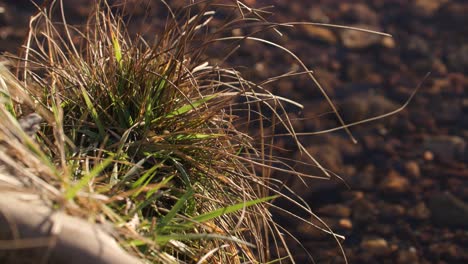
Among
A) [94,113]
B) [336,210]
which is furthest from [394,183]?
[94,113]

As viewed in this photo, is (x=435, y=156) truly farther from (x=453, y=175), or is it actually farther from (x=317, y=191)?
(x=317, y=191)

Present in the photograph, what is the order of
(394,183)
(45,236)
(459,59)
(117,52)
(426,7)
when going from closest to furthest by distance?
(45,236) < (117,52) < (394,183) < (459,59) < (426,7)

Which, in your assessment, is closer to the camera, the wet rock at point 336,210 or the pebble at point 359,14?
the wet rock at point 336,210

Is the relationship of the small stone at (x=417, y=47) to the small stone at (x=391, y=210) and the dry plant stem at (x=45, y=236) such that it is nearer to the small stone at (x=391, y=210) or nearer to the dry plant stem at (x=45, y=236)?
the small stone at (x=391, y=210)

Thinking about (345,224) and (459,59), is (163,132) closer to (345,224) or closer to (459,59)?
(345,224)

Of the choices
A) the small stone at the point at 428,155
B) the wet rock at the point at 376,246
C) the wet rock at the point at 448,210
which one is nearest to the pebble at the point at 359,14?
the small stone at the point at 428,155
